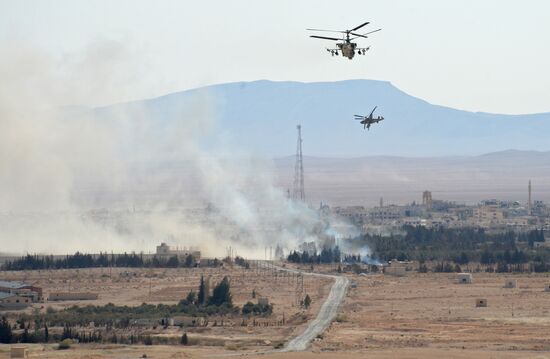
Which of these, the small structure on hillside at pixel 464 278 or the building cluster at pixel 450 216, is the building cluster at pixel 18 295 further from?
Result: the building cluster at pixel 450 216

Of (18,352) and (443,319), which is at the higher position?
(443,319)

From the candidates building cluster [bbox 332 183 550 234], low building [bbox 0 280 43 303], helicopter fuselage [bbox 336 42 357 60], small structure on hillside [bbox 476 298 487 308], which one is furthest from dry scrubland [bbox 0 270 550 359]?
building cluster [bbox 332 183 550 234]

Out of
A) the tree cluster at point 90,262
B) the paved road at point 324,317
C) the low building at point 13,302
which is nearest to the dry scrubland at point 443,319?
the paved road at point 324,317

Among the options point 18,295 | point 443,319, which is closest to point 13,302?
point 18,295

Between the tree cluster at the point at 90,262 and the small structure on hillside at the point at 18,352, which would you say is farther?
the tree cluster at the point at 90,262

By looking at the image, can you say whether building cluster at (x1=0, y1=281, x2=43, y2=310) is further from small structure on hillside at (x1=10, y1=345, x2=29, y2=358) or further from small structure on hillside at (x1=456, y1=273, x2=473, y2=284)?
small structure on hillside at (x1=456, y1=273, x2=473, y2=284)

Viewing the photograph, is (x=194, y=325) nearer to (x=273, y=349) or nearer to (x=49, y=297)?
(x=273, y=349)

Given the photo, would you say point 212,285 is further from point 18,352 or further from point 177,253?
point 18,352
